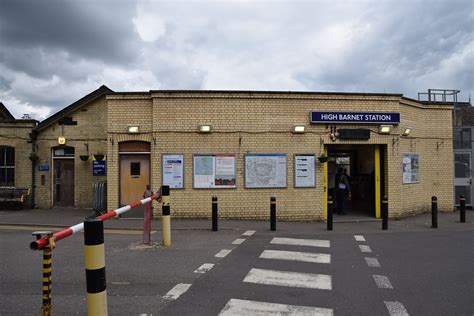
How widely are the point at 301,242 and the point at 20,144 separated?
44.9 ft

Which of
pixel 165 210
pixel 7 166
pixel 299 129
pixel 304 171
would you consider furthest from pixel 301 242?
pixel 7 166

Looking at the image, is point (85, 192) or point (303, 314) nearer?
point (303, 314)

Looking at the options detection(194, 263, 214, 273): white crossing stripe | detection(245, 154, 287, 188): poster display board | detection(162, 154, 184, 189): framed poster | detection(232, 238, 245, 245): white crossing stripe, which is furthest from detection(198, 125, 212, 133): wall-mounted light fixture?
detection(194, 263, 214, 273): white crossing stripe

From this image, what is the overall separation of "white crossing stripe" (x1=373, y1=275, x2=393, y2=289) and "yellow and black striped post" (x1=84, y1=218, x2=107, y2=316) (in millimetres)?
4252

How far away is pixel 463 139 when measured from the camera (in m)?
17.3

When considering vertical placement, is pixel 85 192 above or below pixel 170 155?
below

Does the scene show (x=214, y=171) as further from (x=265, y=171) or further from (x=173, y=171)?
(x=265, y=171)

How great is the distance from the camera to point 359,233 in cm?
1108

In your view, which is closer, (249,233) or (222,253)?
(222,253)

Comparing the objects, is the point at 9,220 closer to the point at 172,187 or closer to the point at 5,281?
the point at 172,187

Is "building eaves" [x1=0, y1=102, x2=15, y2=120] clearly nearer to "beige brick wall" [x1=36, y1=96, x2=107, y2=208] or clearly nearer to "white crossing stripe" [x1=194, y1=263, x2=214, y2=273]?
"beige brick wall" [x1=36, y1=96, x2=107, y2=208]

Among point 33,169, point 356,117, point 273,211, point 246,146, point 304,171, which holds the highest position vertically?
point 356,117

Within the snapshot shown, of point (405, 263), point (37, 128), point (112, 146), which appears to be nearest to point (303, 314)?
point (405, 263)

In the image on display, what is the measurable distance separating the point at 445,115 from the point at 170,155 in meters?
11.5
